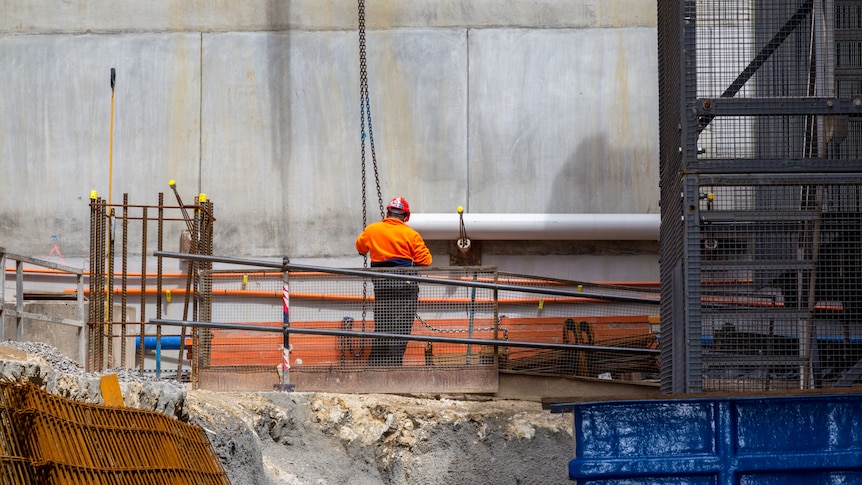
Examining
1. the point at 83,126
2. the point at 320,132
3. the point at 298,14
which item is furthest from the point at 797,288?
the point at 83,126

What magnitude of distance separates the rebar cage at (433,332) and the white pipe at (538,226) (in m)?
2.37

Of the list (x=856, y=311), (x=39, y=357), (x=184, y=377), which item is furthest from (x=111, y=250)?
(x=856, y=311)

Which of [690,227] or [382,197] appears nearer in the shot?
[690,227]

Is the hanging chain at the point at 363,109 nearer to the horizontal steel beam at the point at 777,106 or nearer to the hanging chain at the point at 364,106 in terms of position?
the hanging chain at the point at 364,106

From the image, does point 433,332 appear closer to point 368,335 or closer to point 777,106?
point 368,335

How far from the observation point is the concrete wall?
15695mm

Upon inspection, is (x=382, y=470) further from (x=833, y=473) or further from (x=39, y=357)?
(x=833, y=473)

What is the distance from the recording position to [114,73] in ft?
48.4

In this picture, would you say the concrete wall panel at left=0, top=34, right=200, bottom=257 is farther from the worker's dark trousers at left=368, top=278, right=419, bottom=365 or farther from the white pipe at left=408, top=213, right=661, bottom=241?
the worker's dark trousers at left=368, top=278, right=419, bottom=365

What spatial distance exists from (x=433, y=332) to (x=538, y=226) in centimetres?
361

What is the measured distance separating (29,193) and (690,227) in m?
10.8

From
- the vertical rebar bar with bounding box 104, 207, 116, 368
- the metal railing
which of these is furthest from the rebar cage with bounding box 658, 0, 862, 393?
the vertical rebar bar with bounding box 104, 207, 116, 368

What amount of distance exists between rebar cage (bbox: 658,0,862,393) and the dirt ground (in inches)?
139

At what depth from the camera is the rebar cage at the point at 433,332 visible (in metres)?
11.9
